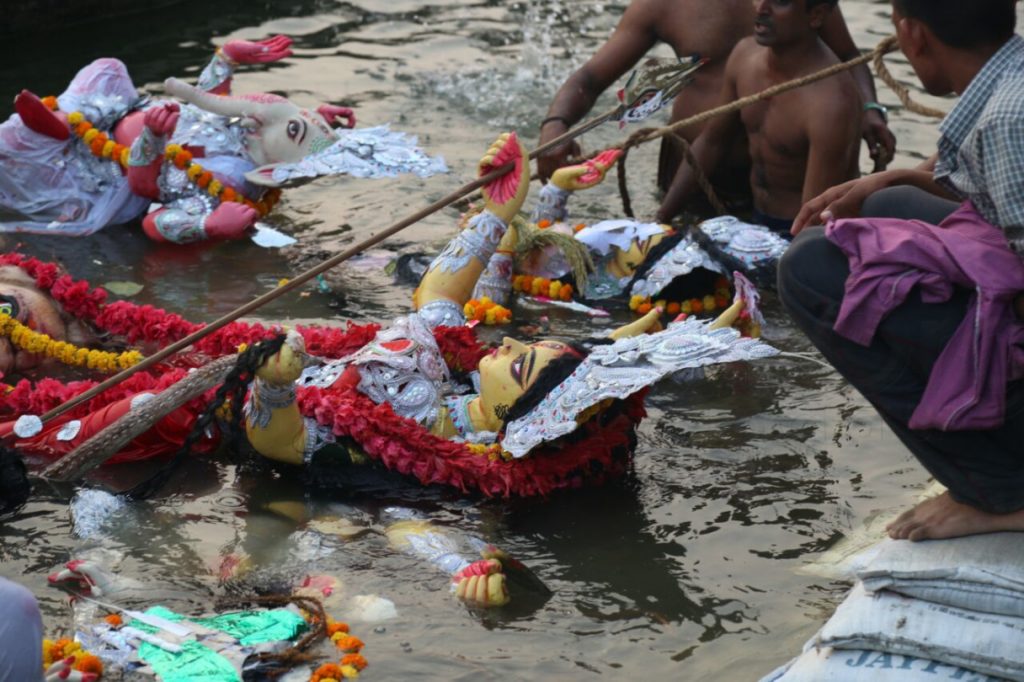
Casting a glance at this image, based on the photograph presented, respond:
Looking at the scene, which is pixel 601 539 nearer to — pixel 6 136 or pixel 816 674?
pixel 816 674

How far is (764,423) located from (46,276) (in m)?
2.64

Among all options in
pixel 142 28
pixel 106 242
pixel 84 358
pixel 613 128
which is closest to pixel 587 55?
pixel 613 128

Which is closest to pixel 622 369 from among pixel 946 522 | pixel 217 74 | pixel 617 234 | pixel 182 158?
pixel 946 522

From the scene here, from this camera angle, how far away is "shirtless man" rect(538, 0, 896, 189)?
20.1 feet

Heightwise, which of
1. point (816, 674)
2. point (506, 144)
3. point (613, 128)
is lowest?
point (613, 128)

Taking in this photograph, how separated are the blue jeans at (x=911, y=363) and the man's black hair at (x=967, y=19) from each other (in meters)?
0.40

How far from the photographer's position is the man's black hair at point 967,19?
277 cm

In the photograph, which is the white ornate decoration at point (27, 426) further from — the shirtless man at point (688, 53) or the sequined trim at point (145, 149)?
the shirtless man at point (688, 53)

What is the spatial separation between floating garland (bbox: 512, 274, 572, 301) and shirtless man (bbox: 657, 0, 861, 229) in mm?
952

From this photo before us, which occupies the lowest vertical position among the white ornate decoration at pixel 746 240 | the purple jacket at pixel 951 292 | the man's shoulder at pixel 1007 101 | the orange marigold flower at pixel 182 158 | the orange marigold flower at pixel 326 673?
the white ornate decoration at pixel 746 240

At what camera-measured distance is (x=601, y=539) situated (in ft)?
13.0

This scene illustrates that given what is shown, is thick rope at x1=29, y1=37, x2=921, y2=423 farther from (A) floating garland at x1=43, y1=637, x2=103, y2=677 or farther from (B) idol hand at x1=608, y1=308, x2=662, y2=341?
(A) floating garland at x1=43, y1=637, x2=103, y2=677

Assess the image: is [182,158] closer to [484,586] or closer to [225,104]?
[225,104]

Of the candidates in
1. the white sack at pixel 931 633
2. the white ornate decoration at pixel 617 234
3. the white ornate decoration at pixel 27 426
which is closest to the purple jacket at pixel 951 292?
the white sack at pixel 931 633
